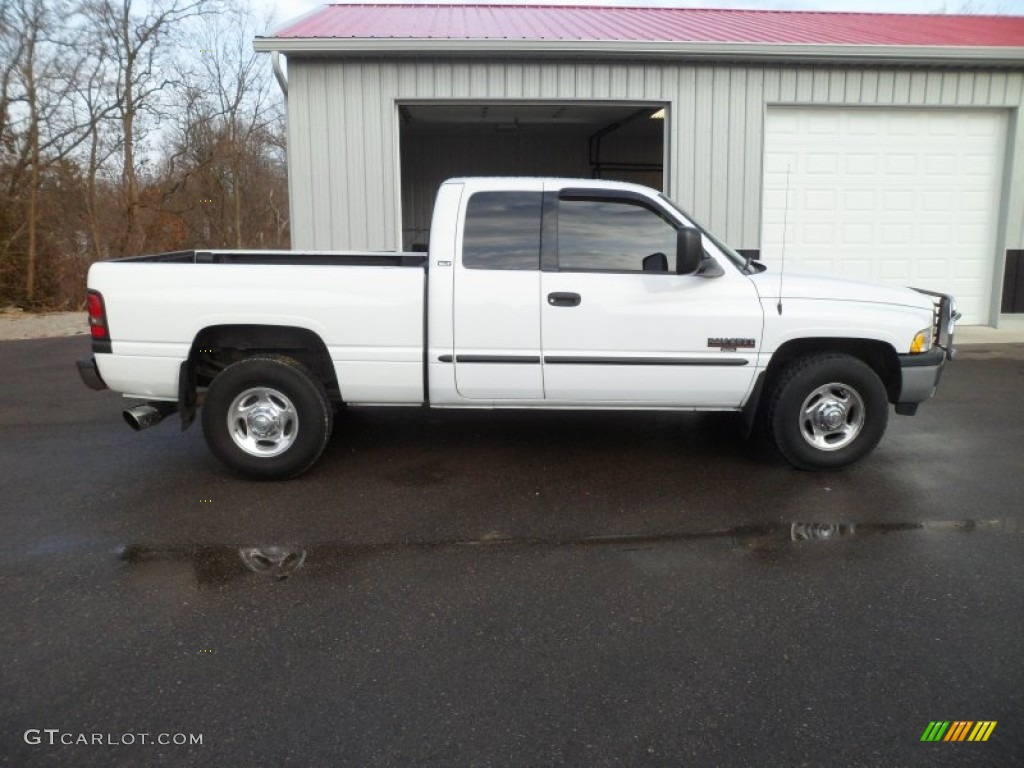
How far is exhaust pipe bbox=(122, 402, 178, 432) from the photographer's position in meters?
5.39

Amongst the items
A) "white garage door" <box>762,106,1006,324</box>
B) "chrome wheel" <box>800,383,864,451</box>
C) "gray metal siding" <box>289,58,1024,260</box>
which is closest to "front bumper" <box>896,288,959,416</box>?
"chrome wheel" <box>800,383,864,451</box>

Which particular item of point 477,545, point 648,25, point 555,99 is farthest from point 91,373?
point 648,25

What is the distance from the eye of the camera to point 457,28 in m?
11.7

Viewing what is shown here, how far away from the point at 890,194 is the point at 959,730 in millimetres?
10918

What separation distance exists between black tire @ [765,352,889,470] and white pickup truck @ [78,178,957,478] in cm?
1

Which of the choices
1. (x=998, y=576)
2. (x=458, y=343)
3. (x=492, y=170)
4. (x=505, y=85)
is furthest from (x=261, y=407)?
(x=492, y=170)

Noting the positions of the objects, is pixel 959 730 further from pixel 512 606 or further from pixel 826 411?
pixel 826 411

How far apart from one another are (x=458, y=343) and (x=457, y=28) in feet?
25.9

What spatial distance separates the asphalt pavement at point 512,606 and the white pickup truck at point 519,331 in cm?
50

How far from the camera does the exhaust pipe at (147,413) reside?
5.39 metres

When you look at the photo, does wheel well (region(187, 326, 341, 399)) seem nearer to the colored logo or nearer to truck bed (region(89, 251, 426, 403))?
truck bed (region(89, 251, 426, 403))

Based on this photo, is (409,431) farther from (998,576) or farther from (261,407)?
(998,576)

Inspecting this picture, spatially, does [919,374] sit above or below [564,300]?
below
